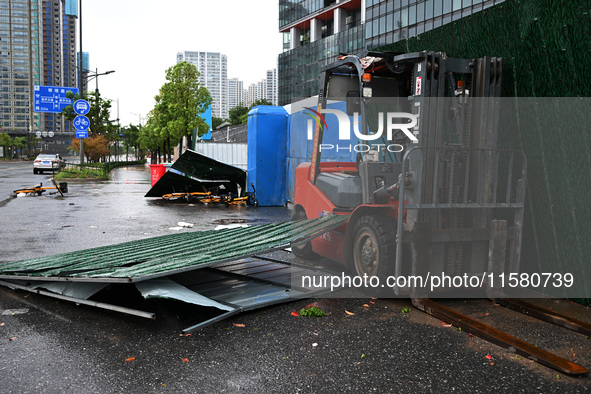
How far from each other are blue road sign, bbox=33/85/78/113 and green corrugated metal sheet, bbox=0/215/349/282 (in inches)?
1730

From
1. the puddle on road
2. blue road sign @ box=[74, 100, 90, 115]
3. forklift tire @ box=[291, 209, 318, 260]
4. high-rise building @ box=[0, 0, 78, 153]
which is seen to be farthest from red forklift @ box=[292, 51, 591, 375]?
high-rise building @ box=[0, 0, 78, 153]

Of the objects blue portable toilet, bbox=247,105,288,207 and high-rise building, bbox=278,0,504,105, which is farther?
high-rise building, bbox=278,0,504,105

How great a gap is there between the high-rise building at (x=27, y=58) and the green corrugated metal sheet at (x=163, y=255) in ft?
537

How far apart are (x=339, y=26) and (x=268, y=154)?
61789 millimetres

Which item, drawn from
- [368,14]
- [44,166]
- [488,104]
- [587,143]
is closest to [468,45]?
[488,104]

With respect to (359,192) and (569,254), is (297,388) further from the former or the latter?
(569,254)

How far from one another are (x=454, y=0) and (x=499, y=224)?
54011mm

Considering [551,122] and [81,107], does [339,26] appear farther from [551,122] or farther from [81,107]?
[551,122]

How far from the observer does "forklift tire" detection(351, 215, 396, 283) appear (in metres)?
5.39

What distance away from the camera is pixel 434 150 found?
540 centimetres

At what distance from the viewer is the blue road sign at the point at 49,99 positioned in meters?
46.4

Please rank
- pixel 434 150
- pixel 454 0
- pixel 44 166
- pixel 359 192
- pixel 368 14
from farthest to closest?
1. pixel 368 14
2. pixel 454 0
3. pixel 44 166
4. pixel 359 192
5. pixel 434 150

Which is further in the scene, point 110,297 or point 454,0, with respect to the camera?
point 454,0

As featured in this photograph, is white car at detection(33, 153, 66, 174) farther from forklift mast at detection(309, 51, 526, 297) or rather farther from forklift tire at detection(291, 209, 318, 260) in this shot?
forklift mast at detection(309, 51, 526, 297)
